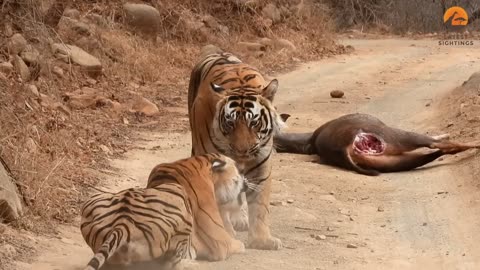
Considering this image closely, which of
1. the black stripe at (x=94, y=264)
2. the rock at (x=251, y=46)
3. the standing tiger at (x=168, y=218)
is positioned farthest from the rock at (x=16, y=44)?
the black stripe at (x=94, y=264)

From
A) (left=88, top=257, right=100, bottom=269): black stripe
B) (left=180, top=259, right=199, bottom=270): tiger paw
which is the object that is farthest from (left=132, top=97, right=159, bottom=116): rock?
(left=88, top=257, right=100, bottom=269): black stripe

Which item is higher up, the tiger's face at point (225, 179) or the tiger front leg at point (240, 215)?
the tiger's face at point (225, 179)

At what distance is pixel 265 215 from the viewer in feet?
21.9

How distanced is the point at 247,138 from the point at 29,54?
5.64 m

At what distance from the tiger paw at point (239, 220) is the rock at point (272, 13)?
12.8m

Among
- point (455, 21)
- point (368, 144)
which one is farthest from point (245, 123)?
point (455, 21)

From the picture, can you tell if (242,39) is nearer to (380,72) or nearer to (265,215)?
(380,72)

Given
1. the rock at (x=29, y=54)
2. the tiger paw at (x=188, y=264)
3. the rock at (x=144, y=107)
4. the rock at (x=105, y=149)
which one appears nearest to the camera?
the tiger paw at (x=188, y=264)

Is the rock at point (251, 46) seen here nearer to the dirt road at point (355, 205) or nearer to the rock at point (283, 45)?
the rock at point (283, 45)

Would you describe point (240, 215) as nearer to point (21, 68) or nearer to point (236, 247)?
point (236, 247)

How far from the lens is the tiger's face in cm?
629

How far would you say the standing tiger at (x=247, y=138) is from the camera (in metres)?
6.60

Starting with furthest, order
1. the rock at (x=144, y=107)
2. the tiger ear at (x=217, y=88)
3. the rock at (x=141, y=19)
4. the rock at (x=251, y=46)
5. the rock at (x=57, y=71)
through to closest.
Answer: the rock at (x=251, y=46), the rock at (x=141, y=19), the rock at (x=57, y=71), the rock at (x=144, y=107), the tiger ear at (x=217, y=88)

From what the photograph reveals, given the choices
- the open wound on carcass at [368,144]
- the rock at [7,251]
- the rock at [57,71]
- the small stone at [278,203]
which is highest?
the rock at [7,251]
